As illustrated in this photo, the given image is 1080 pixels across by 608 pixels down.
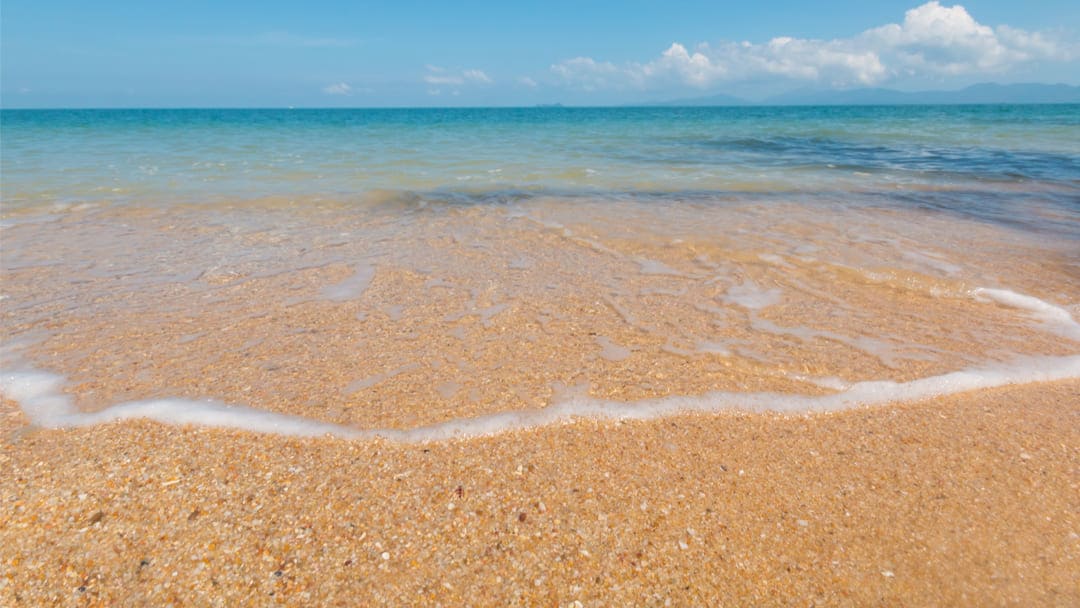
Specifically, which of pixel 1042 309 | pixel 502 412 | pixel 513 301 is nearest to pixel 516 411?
pixel 502 412

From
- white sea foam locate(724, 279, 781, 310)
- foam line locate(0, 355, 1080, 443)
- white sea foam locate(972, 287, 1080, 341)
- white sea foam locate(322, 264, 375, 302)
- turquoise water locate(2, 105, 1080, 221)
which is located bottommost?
foam line locate(0, 355, 1080, 443)

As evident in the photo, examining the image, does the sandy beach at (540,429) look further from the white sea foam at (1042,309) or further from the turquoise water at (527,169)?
the turquoise water at (527,169)

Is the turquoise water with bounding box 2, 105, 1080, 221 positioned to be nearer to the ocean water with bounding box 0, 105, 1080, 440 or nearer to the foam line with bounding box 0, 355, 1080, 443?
the ocean water with bounding box 0, 105, 1080, 440

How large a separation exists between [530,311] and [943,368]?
2861 millimetres

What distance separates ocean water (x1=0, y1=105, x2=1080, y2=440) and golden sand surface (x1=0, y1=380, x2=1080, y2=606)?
1.01 ft

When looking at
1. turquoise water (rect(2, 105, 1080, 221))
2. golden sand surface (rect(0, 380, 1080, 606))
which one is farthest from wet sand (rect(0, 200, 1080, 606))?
turquoise water (rect(2, 105, 1080, 221))

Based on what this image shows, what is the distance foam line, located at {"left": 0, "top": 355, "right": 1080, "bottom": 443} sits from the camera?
10.1ft

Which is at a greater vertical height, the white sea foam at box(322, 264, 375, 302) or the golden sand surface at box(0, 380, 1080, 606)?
the white sea foam at box(322, 264, 375, 302)

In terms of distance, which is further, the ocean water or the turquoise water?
the turquoise water

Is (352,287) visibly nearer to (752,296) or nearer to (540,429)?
(540,429)

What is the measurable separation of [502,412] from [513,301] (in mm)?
1855

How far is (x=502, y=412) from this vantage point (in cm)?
323

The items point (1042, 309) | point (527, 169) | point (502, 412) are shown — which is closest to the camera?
point (502, 412)

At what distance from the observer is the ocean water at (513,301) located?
343 centimetres
